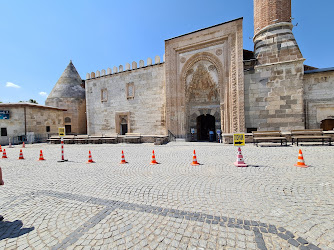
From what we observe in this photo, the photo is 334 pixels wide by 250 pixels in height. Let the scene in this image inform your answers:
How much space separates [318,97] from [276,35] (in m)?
5.81

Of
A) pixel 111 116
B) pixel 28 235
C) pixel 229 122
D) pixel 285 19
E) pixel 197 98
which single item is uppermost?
pixel 285 19

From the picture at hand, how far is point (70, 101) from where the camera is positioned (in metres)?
26.2

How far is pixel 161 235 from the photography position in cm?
228

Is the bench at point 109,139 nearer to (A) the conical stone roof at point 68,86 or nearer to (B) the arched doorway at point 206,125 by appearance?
(B) the arched doorway at point 206,125

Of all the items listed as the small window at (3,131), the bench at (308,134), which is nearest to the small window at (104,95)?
the small window at (3,131)

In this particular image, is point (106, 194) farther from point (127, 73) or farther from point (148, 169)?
point (127, 73)

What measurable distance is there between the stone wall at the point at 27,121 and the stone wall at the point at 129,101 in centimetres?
506

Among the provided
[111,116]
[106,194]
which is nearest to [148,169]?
[106,194]

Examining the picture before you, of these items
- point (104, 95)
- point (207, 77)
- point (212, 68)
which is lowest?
point (104, 95)

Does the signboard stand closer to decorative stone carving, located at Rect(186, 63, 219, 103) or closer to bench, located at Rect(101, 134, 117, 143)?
bench, located at Rect(101, 134, 117, 143)

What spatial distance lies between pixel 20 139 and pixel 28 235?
843 inches

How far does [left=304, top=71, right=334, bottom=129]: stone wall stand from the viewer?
1127cm

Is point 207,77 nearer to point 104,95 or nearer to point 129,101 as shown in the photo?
point 129,101

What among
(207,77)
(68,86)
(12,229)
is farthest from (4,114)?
(207,77)
